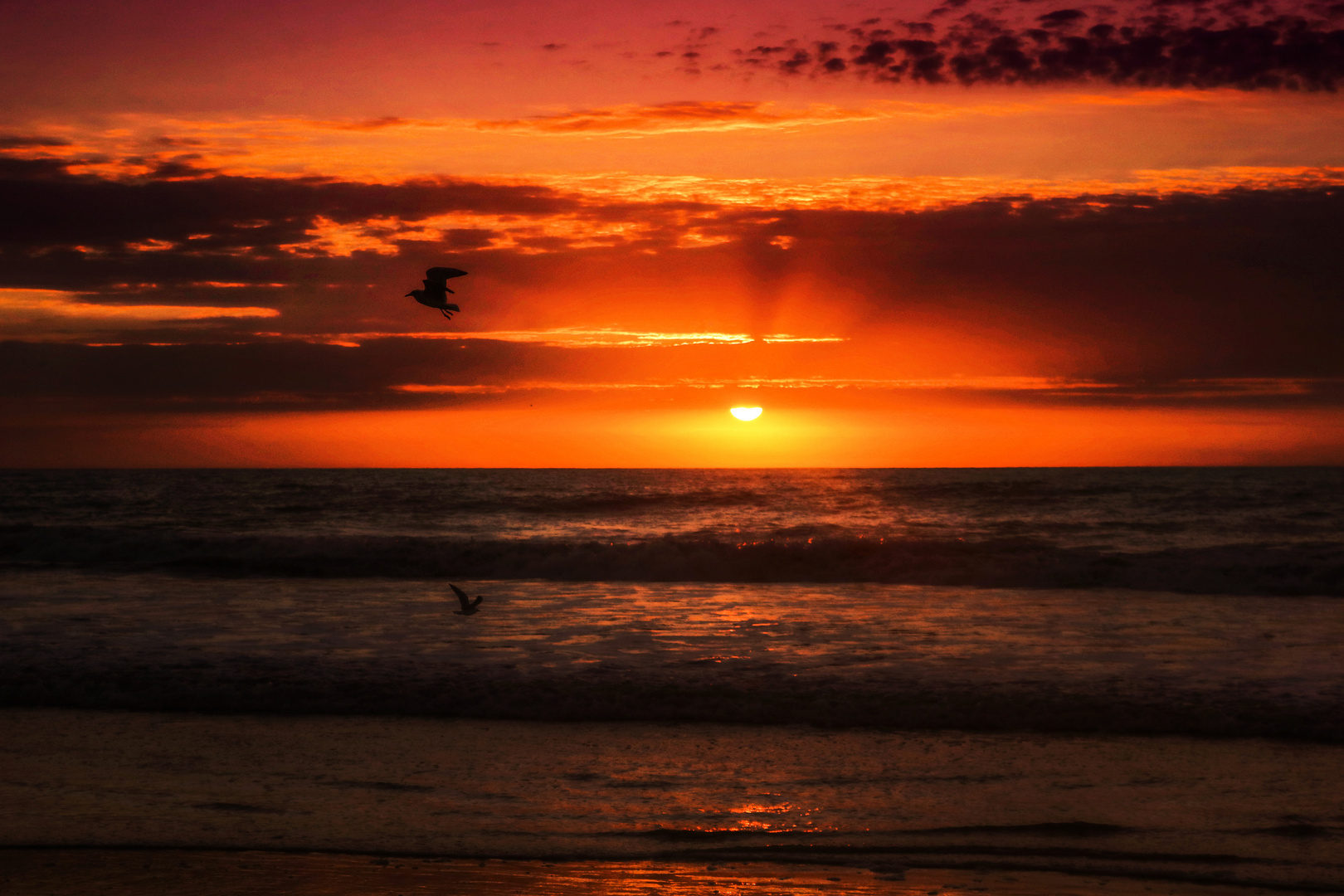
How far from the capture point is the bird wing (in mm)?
8586

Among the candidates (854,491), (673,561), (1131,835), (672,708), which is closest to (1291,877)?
(1131,835)

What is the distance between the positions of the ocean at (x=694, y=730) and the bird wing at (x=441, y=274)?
414cm

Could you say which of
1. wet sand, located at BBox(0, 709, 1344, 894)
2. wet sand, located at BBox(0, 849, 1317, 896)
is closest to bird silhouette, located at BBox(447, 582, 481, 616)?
wet sand, located at BBox(0, 709, 1344, 894)

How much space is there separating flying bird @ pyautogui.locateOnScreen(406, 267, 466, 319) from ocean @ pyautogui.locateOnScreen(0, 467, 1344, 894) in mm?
3881

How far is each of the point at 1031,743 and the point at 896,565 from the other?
45.9 ft

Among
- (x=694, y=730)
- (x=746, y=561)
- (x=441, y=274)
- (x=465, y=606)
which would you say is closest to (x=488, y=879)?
(x=694, y=730)

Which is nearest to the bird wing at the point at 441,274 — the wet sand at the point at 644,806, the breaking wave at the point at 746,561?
the wet sand at the point at 644,806

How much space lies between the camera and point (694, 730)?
895 centimetres

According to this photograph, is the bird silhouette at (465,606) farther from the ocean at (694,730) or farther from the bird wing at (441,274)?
the bird wing at (441,274)

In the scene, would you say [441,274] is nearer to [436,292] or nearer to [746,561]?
[436,292]

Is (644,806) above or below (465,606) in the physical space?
below

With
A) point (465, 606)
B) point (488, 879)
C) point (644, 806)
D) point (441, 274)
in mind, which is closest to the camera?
point (488, 879)

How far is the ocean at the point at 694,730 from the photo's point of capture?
6062mm

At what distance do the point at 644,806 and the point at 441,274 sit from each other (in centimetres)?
493
